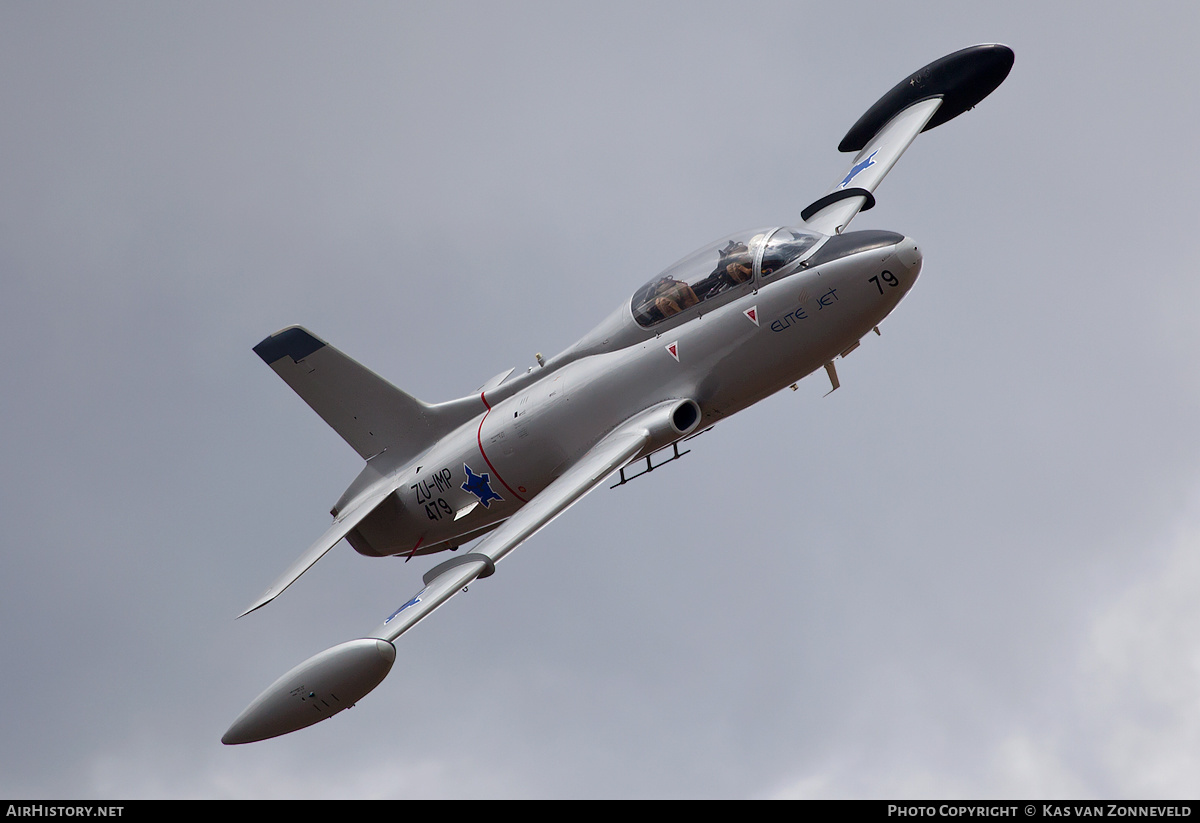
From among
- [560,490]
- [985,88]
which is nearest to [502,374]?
[560,490]

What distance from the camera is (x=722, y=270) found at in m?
23.0

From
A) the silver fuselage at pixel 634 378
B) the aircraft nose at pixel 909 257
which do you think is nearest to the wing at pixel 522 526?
the silver fuselage at pixel 634 378

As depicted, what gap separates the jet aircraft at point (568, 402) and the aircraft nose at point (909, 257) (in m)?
0.03

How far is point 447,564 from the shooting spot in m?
21.9

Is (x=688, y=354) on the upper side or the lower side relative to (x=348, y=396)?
lower

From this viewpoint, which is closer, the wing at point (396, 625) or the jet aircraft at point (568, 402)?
the wing at point (396, 625)

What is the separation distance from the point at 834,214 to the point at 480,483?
9.09 metres

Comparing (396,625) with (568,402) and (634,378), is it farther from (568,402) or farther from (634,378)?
(634,378)

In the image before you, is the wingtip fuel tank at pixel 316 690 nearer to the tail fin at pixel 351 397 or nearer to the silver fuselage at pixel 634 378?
the silver fuselage at pixel 634 378

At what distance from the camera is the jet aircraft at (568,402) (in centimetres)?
2150

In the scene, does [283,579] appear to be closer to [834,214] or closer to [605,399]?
[605,399]

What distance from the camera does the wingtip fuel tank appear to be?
20.0 m

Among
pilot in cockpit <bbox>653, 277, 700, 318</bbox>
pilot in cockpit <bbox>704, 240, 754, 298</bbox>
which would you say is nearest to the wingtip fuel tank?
pilot in cockpit <bbox>653, 277, 700, 318</bbox>

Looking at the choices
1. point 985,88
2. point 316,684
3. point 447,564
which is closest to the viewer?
point 316,684
